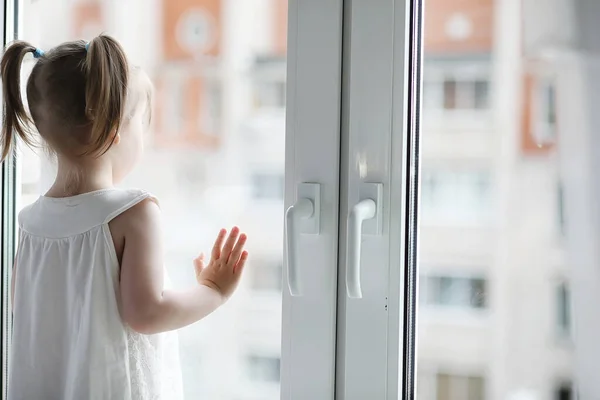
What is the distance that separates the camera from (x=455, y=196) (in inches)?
36.9

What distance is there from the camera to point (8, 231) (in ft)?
3.96

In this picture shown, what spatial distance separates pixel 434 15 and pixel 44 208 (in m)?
0.62

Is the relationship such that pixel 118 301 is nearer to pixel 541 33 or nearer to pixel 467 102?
pixel 467 102

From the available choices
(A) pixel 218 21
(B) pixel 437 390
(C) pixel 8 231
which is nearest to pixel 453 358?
(B) pixel 437 390

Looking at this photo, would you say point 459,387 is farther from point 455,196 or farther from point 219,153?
point 219,153

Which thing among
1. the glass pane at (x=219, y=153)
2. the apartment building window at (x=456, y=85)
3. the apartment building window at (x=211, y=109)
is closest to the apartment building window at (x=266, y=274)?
the glass pane at (x=219, y=153)

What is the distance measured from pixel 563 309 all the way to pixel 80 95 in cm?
71

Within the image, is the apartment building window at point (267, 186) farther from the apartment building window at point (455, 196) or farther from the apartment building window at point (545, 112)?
the apartment building window at point (545, 112)

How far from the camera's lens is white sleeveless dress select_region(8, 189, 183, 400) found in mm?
944

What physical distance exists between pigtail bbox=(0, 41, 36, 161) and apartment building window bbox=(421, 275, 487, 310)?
2.04 feet

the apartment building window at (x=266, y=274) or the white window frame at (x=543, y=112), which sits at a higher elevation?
the white window frame at (x=543, y=112)

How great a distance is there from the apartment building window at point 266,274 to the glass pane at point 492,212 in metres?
0.22

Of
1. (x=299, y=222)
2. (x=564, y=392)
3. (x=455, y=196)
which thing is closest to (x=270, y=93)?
(x=299, y=222)

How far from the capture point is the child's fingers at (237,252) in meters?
1.02
